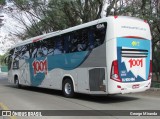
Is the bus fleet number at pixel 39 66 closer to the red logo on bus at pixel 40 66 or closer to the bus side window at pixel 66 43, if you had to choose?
the red logo on bus at pixel 40 66

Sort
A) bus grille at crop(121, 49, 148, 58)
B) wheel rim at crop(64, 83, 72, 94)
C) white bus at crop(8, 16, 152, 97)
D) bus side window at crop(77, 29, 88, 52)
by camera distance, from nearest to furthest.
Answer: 1. white bus at crop(8, 16, 152, 97)
2. bus grille at crop(121, 49, 148, 58)
3. bus side window at crop(77, 29, 88, 52)
4. wheel rim at crop(64, 83, 72, 94)

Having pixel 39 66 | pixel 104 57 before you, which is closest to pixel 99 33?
pixel 104 57

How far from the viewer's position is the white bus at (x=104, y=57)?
1259 cm

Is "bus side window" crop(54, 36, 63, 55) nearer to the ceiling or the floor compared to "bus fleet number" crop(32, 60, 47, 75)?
nearer to the ceiling

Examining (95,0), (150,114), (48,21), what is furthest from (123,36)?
(48,21)

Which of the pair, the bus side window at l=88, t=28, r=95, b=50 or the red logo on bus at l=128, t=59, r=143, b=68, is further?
the bus side window at l=88, t=28, r=95, b=50

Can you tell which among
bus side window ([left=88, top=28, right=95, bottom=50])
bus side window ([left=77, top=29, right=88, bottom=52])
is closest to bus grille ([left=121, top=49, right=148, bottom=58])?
bus side window ([left=88, top=28, right=95, bottom=50])

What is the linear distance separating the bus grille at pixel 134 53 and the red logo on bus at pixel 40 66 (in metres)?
6.11

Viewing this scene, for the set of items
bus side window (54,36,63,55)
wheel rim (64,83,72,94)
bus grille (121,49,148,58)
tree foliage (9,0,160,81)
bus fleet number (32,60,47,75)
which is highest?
tree foliage (9,0,160,81)

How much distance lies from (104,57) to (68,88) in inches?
142

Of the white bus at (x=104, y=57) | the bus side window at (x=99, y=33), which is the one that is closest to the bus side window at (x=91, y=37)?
the white bus at (x=104, y=57)

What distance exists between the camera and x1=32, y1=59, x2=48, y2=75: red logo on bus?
17750mm

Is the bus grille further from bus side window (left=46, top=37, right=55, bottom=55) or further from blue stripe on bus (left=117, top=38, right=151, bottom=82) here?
bus side window (left=46, top=37, right=55, bottom=55)

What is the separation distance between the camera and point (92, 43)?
44.1 ft
